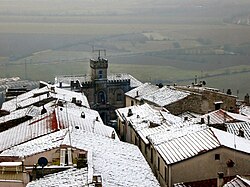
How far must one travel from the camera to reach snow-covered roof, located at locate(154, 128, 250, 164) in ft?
91.0

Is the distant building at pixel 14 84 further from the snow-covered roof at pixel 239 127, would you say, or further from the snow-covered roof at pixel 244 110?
the snow-covered roof at pixel 239 127

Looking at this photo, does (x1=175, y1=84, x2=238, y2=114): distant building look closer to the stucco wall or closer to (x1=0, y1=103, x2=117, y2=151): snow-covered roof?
(x1=0, y1=103, x2=117, y2=151): snow-covered roof

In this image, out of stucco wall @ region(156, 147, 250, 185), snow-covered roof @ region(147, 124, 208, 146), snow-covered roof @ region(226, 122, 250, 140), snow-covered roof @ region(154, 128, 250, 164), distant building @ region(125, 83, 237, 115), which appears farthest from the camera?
distant building @ region(125, 83, 237, 115)

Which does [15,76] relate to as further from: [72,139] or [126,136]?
[72,139]

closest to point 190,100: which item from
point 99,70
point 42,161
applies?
point 99,70

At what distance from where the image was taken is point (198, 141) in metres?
28.9

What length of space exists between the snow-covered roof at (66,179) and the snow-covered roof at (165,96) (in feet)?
82.3

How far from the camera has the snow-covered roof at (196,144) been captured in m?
27.8

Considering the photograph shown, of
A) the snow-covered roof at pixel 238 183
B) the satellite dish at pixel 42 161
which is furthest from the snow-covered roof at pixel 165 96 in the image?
the snow-covered roof at pixel 238 183

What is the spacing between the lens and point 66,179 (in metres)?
21.0

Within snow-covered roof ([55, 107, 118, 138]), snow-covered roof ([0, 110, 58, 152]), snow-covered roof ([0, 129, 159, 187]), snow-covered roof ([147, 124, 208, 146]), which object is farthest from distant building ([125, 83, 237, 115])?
snow-covered roof ([0, 129, 159, 187])

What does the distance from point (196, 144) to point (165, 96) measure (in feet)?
66.7

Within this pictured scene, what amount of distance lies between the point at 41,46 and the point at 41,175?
71051mm

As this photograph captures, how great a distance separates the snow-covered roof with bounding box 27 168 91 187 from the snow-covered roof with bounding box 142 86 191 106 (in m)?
25.1
